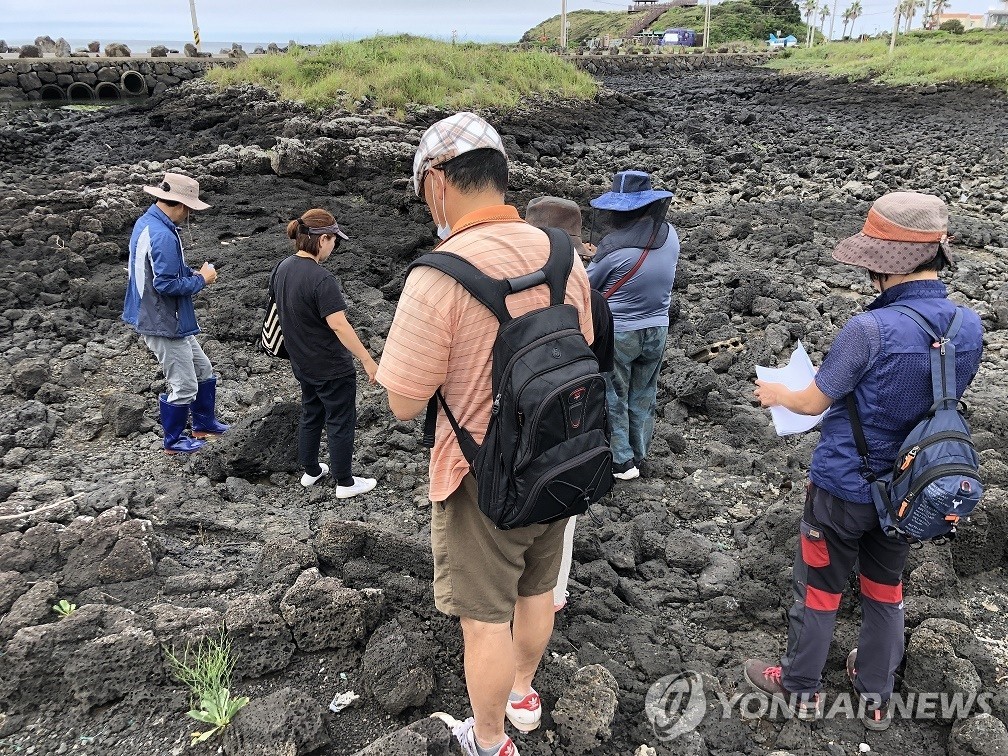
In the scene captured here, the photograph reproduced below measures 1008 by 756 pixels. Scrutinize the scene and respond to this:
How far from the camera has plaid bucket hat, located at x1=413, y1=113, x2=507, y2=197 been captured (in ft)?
6.83

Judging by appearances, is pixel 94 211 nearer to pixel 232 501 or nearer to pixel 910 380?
pixel 232 501

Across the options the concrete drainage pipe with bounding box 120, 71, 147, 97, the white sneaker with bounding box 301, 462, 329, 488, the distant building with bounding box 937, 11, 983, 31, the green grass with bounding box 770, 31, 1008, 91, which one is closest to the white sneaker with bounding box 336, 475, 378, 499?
the white sneaker with bounding box 301, 462, 329, 488

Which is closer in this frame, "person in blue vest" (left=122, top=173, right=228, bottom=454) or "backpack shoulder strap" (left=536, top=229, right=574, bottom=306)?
"backpack shoulder strap" (left=536, top=229, right=574, bottom=306)

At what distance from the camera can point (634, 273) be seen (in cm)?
436

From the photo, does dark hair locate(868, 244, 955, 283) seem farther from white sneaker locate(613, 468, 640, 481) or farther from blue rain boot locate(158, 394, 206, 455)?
blue rain boot locate(158, 394, 206, 455)

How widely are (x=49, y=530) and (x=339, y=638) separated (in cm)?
174

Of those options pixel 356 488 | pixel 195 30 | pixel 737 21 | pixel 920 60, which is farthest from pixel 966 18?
pixel 356 488

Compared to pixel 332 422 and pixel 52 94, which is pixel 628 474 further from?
pixel 52 94

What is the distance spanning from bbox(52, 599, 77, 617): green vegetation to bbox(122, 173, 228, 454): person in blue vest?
2363 mm

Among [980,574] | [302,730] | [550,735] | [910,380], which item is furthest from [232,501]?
[980,574]

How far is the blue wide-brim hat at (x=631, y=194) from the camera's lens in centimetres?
418

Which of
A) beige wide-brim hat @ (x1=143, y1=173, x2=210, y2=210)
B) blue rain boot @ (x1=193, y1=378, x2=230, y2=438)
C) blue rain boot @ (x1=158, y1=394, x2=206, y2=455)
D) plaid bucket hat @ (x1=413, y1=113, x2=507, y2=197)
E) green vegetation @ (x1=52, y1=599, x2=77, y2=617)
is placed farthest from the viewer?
blue rain boot @ (x1=193, y1=378, x2=230, y2=438)

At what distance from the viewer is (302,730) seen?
8.07ft

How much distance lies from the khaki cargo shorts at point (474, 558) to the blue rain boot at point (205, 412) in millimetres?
4031
